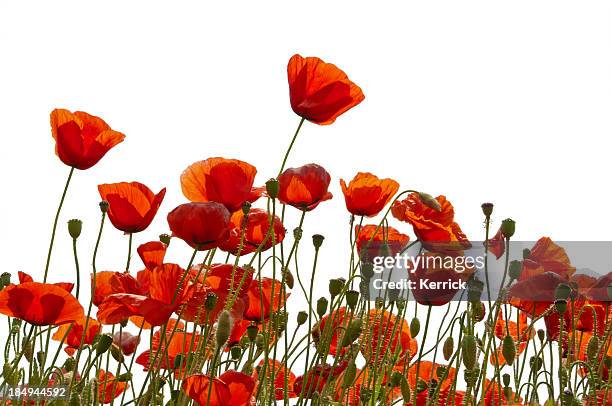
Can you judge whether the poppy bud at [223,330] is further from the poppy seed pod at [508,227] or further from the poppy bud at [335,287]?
the poppy seed pod at [508,227]

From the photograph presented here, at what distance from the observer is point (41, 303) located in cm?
154

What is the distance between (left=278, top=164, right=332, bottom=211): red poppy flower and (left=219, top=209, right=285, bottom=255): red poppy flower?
0.07m

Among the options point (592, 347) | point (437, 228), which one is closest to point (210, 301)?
point (437, 228)

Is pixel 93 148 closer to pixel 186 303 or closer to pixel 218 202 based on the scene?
pixel 218 202

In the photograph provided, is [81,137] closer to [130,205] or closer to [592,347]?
[130,205]

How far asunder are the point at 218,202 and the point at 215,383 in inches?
18.5

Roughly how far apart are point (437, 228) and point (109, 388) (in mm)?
829

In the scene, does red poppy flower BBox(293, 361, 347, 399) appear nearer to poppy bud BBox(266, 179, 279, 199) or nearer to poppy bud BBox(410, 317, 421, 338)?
poppy bud BBox(410, 317, 421, 338)

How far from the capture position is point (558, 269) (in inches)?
79.3

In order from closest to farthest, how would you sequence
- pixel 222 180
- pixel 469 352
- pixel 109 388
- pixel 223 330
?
pixel 223 330 → pixel 469 352 → pixel 222 180 → pixel 109 388

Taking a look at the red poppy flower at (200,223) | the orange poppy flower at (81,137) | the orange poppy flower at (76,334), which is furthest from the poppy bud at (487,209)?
the orange poppy flower at (76,334)

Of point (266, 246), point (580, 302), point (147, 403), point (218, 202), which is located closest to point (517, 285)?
point (580, 302)

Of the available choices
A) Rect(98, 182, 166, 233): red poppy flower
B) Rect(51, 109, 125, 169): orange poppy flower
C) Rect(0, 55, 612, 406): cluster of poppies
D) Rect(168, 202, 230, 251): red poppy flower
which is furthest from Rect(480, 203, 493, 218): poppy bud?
Rect(51, 109, 125, 169): orange poppy flower

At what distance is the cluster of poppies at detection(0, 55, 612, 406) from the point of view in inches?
60.8
